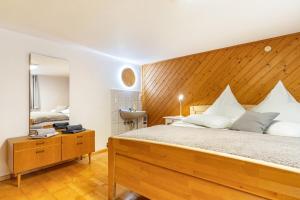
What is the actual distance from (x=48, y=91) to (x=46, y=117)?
45 centimetres

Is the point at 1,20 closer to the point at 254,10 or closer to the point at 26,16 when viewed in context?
the point at 26,16

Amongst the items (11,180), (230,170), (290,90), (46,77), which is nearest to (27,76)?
(46,77)

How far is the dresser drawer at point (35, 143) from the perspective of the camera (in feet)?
7.36

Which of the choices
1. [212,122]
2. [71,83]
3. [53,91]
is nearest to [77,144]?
[53,91]

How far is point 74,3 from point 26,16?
0.78 m

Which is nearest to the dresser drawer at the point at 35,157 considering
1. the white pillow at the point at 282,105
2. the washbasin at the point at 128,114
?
the washbasin at the point at 128,114

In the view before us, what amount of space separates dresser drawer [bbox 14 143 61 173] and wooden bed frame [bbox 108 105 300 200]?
118cm

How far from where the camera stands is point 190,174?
139 cm

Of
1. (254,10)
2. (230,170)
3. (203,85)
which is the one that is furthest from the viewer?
(203,85)

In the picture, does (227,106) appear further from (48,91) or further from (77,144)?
(48,91)

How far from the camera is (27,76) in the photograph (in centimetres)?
267

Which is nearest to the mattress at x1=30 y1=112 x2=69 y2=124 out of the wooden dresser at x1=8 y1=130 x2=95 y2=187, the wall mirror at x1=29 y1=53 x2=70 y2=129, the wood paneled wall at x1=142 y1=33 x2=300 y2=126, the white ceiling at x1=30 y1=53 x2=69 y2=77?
the wall mirror at x1=29 y1=53 x2=70 y2=129

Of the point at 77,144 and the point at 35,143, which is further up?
the point at 35,143

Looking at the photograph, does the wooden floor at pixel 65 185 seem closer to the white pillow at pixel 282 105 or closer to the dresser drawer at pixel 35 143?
the dresser drawer at pixel 35 143
